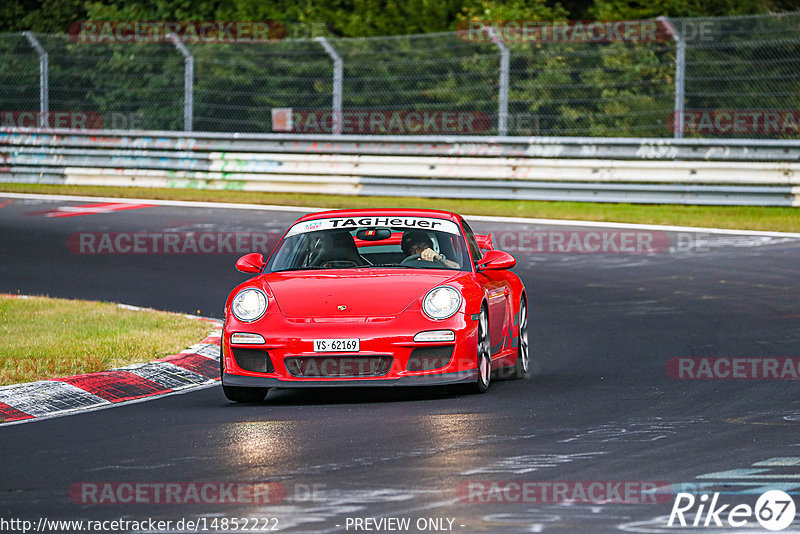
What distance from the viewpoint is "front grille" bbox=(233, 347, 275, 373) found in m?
8.94

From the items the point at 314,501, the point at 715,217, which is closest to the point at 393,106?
the point at 715,217

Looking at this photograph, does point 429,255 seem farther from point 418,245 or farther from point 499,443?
point 499,443

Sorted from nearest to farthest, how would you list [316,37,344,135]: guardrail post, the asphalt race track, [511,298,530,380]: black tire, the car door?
the asphalt race track → the car door → [511,298,530,380]: black tire → [316,37,344,135]: guardrail post

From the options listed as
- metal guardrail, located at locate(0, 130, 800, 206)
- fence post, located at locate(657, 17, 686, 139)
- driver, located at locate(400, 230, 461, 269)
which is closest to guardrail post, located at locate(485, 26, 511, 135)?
metal guardrail, located at locate(0, 130, 800, 206)

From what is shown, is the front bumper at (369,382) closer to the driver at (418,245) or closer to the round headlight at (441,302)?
the round headlight at (441,302)

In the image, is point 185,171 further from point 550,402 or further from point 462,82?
point 550,402

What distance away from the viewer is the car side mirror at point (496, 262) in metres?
9.87

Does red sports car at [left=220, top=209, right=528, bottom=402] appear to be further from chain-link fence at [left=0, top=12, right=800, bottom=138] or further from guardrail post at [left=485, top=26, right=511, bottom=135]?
guardrail post at [left=485, top=26, right=511, bottom=135]

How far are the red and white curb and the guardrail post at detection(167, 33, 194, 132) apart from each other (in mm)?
13844

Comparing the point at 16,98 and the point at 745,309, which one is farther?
the point at 16,98

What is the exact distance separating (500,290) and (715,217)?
37.4 ft

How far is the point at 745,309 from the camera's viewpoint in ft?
43.5

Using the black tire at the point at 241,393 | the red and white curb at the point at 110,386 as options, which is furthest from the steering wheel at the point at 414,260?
the red and white curb at the point at 110,386

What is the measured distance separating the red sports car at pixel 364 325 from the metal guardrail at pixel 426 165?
38.6 feet
